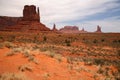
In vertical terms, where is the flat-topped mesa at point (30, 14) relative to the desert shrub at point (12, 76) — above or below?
above

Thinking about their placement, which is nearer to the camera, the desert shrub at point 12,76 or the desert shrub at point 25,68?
the desert shrub at point 12,76

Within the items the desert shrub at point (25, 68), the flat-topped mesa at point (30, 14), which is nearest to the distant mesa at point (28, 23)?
the flat-topped mesa at point (30, 14)

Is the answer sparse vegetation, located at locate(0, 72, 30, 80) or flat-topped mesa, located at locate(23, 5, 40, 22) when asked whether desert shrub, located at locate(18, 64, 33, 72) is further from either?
flat-topped mesa, located at locate(23, 5, 40, 22)

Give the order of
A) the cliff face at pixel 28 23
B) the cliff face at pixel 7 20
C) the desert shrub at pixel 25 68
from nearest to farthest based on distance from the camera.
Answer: the desert shrub at pixel 25 68 → the cliff face at pixel 28 23 → the cliff face at pixel 7 20


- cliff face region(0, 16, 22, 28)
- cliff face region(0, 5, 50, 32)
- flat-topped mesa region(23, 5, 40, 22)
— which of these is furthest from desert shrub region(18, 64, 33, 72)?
cliff face region(0, 16, 22, 28)

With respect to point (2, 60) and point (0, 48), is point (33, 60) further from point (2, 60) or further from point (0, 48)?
point (0, 48)

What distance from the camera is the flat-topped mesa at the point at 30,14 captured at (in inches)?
3465

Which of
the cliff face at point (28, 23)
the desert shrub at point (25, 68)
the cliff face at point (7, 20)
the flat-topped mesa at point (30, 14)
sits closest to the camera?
the desert shrub at point (25, 68)

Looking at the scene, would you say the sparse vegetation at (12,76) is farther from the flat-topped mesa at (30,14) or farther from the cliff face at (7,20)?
the cliff face at (7,20)

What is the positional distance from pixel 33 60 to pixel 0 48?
3.55 meters

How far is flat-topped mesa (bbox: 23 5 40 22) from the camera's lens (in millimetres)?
88000

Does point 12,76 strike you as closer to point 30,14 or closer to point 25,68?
point 25,68

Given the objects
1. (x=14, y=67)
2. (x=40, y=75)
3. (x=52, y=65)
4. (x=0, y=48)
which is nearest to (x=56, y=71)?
(x=52, y=65)

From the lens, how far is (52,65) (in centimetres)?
1270
